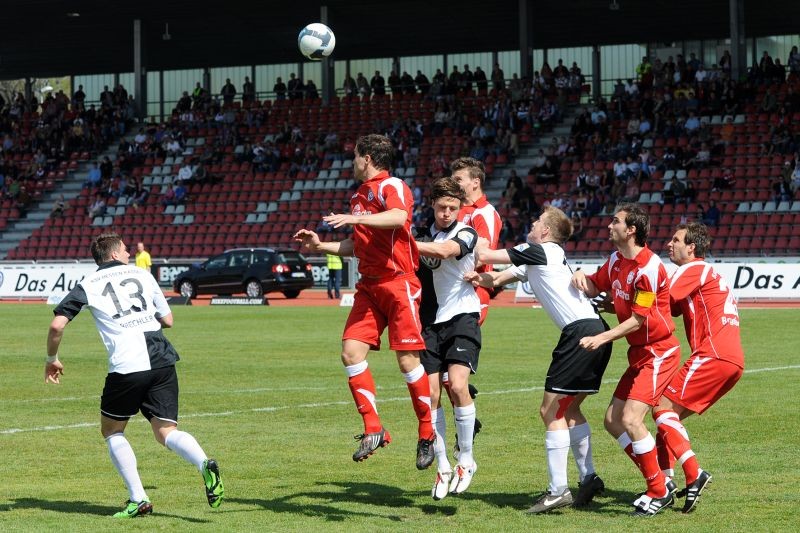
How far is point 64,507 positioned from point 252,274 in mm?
31189

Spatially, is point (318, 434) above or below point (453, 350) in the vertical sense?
below

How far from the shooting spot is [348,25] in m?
50.1

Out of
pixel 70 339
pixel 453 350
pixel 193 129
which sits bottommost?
pixel 70 339

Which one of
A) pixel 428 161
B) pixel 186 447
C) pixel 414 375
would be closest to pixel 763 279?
pixel 428 161

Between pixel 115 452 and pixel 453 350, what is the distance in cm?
259

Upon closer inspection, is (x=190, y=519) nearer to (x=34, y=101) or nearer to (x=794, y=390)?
(x=794, y=390)

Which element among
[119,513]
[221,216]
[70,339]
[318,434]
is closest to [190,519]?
[119,513]

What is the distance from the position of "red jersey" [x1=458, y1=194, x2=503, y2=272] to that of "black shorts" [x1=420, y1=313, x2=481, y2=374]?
2.67 ft

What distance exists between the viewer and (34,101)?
59.9 meters

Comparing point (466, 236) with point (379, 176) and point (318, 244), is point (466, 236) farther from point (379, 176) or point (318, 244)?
point (318, 244)

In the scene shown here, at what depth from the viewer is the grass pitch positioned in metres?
8.58

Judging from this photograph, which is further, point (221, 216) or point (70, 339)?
point (221, 216)

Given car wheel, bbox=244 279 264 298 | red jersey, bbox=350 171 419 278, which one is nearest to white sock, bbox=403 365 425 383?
red jersey, bbox=350 171 419 278

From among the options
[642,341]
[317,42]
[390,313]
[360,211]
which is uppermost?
[317,42]
